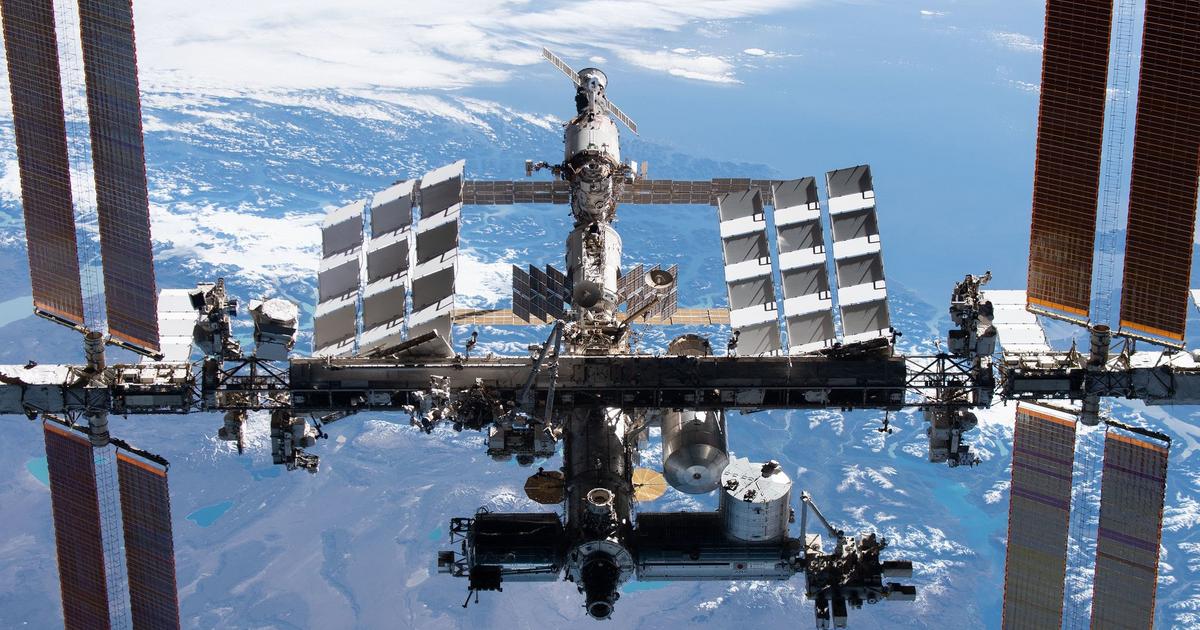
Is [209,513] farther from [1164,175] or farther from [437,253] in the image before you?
[1164,175]

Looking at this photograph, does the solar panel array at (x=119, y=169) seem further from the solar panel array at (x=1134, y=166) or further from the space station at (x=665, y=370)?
the solar panel array at (x=1134, y=166)

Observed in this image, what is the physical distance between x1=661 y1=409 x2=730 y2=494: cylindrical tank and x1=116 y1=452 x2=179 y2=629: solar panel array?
11.1m

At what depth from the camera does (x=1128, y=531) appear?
27.2 metres

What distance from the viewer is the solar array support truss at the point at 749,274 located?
28594 millimetres

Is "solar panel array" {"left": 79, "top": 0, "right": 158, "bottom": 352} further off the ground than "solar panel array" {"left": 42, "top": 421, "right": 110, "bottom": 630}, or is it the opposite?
"solar panel array" {"left": 79, "top": 0, "right": 158, "bottom": 352}

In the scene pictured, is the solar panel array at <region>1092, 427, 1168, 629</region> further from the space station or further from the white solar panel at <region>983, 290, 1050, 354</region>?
the white solar panel at <region>983, 290, 1050, 354</region>

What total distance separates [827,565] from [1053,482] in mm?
5300

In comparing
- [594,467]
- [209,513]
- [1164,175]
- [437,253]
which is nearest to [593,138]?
[437,253]

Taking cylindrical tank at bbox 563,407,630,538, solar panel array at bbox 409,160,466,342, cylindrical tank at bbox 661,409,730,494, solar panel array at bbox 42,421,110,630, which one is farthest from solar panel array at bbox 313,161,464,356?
solar panel array at bbox 42,421,110,630

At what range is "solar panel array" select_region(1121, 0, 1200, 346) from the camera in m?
24.6

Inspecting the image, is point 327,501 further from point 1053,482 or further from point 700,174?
point 1053,482

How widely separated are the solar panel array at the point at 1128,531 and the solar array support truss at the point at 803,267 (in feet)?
21.6

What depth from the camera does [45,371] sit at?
2675cm

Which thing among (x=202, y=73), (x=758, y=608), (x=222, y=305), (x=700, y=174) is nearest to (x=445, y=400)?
(x=222, y=305)
